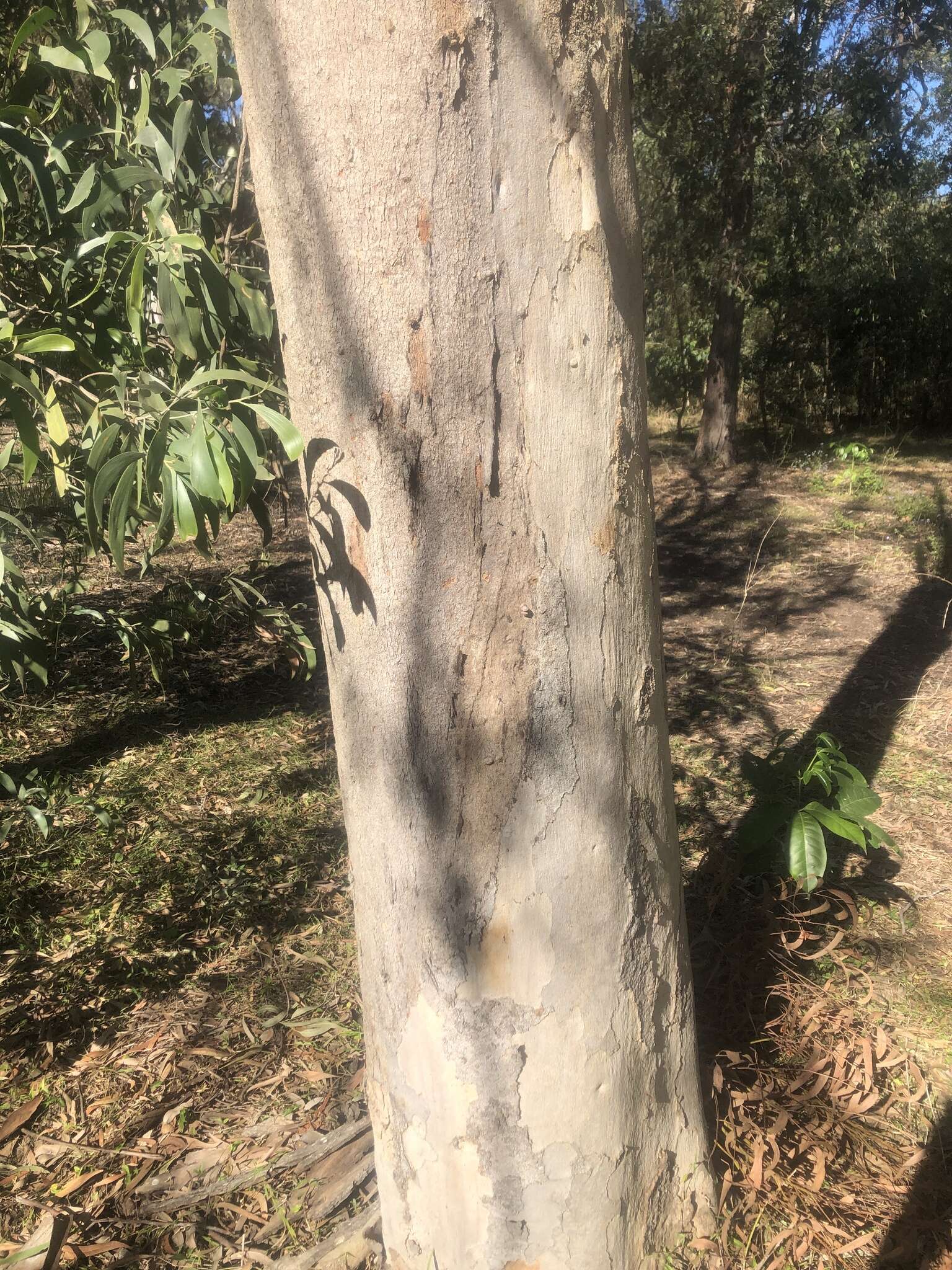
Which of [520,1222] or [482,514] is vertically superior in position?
[482,514]

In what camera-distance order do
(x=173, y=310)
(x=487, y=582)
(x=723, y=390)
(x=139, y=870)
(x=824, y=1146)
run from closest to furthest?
(x=487, y=582), (x=173, y=310), (x=824, y=1146), (x=139, y=870), (x=723, y=390)

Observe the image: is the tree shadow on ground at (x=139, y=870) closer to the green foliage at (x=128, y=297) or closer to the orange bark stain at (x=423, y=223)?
the green foliage at (x=128, y=297)

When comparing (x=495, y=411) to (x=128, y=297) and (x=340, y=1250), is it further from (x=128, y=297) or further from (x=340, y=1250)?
(x=340, y=1250)

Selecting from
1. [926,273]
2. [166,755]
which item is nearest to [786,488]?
[926,273]

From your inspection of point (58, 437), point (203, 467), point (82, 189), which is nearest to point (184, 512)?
point (203, 467)

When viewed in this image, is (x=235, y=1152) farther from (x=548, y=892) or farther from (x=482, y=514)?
(x=482, y=514)

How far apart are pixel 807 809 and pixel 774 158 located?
30.5 feet

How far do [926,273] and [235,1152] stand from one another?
15369 millimetres

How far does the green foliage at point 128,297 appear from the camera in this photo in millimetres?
1407

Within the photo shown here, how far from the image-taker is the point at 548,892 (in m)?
1.47

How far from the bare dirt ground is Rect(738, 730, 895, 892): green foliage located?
23 centimetres

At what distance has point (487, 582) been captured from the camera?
1385 mm

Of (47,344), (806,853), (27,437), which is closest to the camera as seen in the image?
(27,437)

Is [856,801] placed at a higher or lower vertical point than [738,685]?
higher
